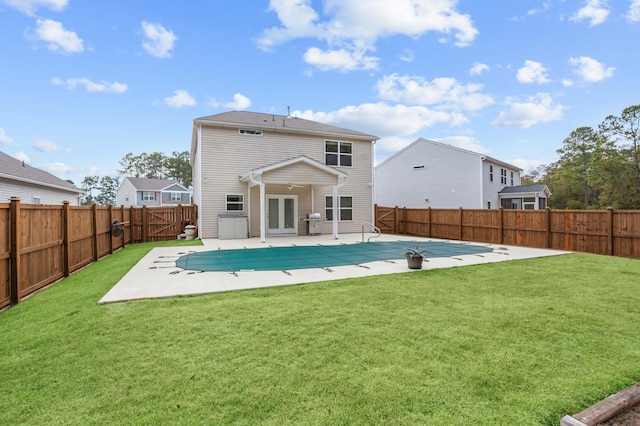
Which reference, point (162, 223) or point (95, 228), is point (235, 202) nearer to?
point (162, 223)

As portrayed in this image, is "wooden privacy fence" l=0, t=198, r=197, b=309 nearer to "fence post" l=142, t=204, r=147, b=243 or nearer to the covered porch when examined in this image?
"fence post" l=142, t=204, r=147, b=243

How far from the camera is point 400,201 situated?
25.3 metres

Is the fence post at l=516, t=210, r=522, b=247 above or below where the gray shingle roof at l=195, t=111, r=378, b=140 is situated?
below

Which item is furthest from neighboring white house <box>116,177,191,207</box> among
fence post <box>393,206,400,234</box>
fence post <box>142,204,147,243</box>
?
fence post <box>393,206,400,234</box>

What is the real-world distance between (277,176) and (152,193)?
29718mm

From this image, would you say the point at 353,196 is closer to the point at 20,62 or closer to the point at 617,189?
the point at 20,62

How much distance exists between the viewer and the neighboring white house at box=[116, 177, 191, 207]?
3604 cm

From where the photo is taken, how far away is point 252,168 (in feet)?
50.9

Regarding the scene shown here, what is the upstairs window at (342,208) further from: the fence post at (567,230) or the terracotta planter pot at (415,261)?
the terracotta planter pot at (415,261)

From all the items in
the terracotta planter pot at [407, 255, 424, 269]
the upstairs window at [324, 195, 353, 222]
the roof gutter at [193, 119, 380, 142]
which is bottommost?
the terracotta planter pot at [407, 255, 424, 269]


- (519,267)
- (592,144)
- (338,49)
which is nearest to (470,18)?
(338,49)

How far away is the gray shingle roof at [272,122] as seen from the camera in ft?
49.3

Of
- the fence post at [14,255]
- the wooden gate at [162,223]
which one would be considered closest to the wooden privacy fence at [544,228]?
the wooden gate at [162,223]

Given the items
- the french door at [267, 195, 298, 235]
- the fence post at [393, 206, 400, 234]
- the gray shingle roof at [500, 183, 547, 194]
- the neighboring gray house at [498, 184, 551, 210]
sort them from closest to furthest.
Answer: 1. the french door at [267, 195, 298, 235]
2. the fence post at [393, 206, 400, 234]
3. the neighboring gray house at [498, 184, 551, 210]
4. the gray shingle roof at [500, 183, 547, 194]
